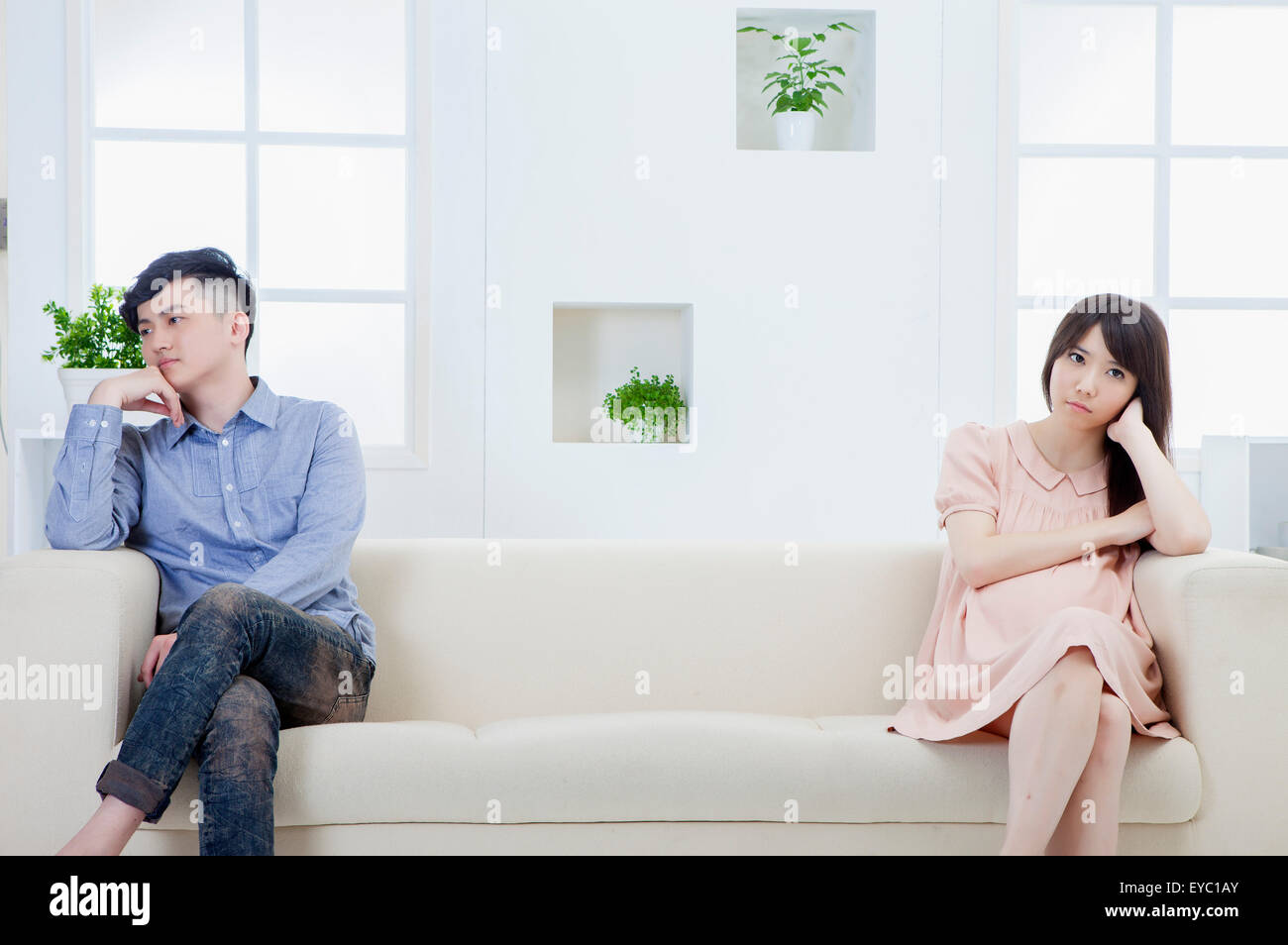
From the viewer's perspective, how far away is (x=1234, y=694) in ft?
5.82

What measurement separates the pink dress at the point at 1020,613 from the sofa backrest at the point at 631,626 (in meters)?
0.13

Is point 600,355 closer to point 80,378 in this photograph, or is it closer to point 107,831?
point 80,378

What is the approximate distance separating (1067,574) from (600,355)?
2.06 meters

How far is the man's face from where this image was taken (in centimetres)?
198

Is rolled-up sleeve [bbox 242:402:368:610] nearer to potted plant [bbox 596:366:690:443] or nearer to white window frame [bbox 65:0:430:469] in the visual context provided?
white window frame [bbox 65:0:430:469]

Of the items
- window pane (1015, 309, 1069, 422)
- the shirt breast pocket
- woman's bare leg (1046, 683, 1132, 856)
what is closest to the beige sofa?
woman's bare leg (1046, 683, 1132, 856)

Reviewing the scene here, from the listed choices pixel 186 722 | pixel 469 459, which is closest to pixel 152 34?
pixel 469 459

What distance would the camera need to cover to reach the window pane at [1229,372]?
3809 mm

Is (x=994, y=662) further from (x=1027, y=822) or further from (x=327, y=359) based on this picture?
(x=327, y=359)

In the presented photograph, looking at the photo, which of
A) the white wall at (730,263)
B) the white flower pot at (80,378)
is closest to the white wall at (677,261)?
the white wall at (730,263)

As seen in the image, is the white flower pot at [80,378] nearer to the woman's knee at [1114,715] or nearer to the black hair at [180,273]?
the black hair at [180,273]

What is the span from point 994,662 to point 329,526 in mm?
1083
